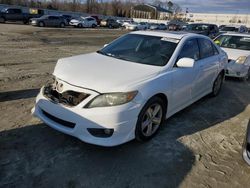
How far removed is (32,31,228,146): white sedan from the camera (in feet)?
10.5

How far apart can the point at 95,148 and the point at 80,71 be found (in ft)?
3.69

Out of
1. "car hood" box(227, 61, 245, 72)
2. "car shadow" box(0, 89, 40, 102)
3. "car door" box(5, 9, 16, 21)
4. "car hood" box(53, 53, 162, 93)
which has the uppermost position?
"car door" box(5, 9, 16, 21)

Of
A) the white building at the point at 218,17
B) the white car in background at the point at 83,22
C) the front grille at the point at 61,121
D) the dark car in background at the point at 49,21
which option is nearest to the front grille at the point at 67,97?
the front grille at the point at 61,121

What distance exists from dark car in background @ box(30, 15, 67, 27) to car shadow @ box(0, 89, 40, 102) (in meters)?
26.3

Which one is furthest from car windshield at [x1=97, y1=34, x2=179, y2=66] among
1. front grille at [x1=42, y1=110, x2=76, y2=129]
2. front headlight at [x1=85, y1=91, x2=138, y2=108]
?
front grille at [x1=42, y1=110, x2=76, y2=129]

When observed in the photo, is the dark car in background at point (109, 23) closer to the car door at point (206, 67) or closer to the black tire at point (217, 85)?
the black tire at point (217, 85)

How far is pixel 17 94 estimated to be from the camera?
217 inches

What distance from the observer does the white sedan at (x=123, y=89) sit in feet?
10.5

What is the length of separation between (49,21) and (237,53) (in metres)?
26.8

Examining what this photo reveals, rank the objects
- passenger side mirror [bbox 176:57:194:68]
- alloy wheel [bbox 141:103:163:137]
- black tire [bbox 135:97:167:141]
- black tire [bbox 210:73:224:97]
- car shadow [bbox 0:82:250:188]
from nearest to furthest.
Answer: car shadow [bbox 0:82:250:188], black tire [bbox 135:97:167:141], alloy wheel [bbox 141:103:163:137], passenger side mirror [bbox 176:57:194:68], black tire [bbox 210:73:224:97]

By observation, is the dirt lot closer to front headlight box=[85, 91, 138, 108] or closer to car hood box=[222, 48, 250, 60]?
front headlight box=[85, 91, 138, 108]

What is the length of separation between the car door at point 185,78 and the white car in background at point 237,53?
3.56 meters

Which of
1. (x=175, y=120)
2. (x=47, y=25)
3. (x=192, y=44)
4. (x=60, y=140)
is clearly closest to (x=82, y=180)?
(x=60, y=140)

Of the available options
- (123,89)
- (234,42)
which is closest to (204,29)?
(234,42)
